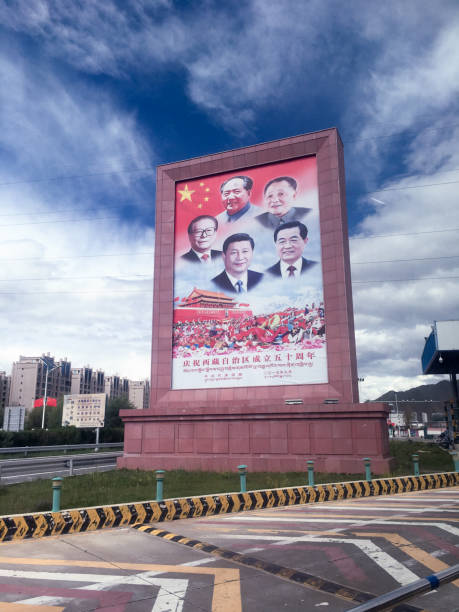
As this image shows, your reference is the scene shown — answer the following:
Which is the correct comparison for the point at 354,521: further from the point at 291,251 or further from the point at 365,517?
the point at 291,251

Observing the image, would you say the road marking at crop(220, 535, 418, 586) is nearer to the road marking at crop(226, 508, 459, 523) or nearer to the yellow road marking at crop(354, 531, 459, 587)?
the yellow road marking at crop(354, 531, 459, 587)

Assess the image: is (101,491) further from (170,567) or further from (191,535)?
(170,567)

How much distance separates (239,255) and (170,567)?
21548mm

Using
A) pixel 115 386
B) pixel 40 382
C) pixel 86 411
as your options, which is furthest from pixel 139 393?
pixel 86 411

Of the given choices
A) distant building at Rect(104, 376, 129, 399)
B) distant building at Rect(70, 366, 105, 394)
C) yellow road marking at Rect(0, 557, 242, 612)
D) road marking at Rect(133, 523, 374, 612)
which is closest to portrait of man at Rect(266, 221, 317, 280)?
road marking at Rect(133, 523, 374, 612)

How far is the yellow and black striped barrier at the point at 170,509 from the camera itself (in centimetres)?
1072

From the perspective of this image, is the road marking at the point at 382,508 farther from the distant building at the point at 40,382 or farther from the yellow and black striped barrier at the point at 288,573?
the distant building at the point at 40,382

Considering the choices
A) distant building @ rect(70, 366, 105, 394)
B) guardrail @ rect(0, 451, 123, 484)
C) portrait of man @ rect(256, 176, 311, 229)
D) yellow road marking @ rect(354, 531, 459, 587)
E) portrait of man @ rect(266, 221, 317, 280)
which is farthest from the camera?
distant building @ rect(70, 366, 105, 394)

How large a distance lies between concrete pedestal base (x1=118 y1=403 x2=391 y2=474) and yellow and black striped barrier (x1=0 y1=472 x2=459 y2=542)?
5.30 metres

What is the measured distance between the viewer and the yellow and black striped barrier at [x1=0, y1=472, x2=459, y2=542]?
1072 centimetres

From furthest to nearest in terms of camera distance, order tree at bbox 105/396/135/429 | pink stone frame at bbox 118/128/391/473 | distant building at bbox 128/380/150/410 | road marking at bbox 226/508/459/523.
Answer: distant building at bbox 128/380/150/410, tree at bbox 105/396/135/429, pink stone frame at bbox 118/128/391/473, road marking at bbox 226/508/459/523

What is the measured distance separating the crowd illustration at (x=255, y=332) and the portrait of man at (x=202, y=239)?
3.86 meters

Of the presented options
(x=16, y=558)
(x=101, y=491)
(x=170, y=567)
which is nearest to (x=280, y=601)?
(x=170, y=567)

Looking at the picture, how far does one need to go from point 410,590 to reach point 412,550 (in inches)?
104
